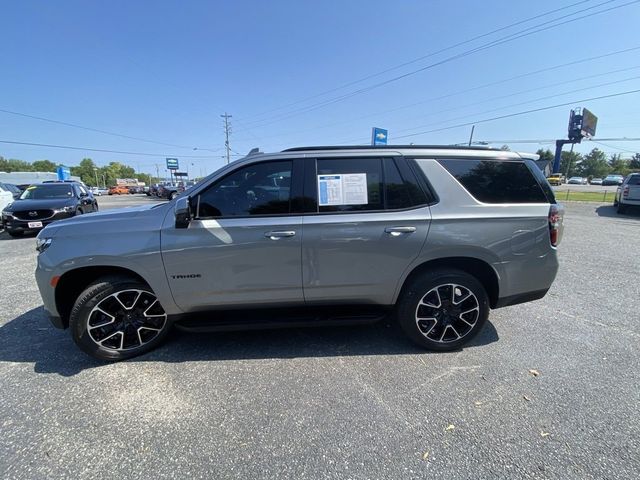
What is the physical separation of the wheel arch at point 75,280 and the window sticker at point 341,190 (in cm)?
180

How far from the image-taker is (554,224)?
290 cm

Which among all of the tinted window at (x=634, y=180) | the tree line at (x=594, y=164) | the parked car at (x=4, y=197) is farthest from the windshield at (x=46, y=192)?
the tree line at (x=594, y=164)

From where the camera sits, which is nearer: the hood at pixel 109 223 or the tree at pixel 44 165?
the hood at pixel 109 223

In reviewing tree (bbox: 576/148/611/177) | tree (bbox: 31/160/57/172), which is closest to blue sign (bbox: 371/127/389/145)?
tree (bbox: 576/148/611/177)

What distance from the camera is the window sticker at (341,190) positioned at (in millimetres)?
2795

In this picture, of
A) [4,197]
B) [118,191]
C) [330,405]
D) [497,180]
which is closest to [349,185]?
[497,180]

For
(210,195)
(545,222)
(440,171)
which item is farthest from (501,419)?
(210,195)

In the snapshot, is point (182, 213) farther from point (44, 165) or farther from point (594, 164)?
point (44, 165)

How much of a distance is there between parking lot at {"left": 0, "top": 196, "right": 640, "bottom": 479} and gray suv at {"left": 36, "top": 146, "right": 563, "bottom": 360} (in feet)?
1.21

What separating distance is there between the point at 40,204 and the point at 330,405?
10.5m

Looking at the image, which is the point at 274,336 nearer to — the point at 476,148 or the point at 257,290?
the point at 257,290

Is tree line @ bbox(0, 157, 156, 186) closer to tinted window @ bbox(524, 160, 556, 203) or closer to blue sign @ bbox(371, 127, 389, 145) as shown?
Result: blue sign @ bbox(371, 127, 389, 145)

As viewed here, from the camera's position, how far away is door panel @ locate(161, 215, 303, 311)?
8.78 feet

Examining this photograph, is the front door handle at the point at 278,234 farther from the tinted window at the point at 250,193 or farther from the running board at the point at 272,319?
the running board at the point at 272,319
